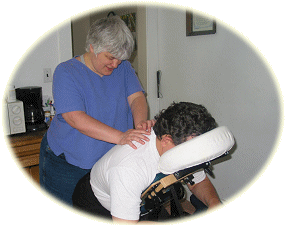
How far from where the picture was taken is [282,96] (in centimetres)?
158

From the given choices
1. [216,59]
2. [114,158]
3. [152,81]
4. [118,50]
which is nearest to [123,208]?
[114,158]

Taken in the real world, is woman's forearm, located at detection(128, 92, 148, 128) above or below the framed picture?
below

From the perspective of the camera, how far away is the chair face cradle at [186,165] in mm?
875

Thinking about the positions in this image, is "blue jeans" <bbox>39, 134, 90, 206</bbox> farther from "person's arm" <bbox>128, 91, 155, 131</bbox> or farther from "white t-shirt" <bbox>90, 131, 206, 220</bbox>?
"person's arm" <bbox>128, 91, 155, 131</bbox>

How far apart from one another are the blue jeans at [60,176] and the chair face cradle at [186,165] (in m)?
0.40

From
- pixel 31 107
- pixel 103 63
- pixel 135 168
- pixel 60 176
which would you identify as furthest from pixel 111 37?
pixel 31 107

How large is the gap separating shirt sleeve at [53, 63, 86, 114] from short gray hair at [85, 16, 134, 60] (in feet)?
0.60

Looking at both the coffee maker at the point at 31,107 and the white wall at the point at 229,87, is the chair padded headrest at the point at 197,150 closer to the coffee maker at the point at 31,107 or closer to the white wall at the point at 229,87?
the white wall at the point at 229,87

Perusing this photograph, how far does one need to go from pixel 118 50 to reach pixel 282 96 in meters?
0.99

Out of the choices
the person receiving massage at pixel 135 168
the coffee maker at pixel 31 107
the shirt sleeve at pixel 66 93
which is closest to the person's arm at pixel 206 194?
the person receiving massage at pixel 135 168

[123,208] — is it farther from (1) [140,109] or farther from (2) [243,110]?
(2) [243,110]

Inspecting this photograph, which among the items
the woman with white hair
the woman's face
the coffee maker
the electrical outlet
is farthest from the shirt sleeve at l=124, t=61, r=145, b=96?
the electrical outlet

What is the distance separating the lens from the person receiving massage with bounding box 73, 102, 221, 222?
3.16 feet

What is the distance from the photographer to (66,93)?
1.27 meters
